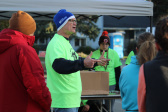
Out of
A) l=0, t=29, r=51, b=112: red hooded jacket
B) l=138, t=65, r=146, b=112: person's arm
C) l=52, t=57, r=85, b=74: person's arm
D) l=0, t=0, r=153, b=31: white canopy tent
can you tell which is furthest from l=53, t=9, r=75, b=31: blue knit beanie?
l=0, t=0, r=153, b=31: white canopy tent

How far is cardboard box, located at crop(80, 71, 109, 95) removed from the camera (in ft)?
12.5

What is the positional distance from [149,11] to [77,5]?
1619 mm

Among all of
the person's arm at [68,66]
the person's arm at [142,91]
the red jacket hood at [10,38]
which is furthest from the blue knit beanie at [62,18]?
the person's arm at [142,91]

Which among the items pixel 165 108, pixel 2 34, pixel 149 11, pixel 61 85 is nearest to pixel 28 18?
pixel 2 34

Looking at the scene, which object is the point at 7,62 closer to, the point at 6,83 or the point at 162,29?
the point at 6,83

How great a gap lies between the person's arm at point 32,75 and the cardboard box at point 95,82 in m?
1.84

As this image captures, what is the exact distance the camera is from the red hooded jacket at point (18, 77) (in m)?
1.93

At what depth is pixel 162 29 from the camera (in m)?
1.50

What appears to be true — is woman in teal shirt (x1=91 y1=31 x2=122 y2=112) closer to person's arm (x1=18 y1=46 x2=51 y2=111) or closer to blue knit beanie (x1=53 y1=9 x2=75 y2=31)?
blue knit beanie (x1=53 y1=9 x2=75 y2=31)

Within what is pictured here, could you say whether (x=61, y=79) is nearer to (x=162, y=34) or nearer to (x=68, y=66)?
(x=68, y=66)

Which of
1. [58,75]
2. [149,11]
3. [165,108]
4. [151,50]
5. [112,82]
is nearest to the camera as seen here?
[165,108]

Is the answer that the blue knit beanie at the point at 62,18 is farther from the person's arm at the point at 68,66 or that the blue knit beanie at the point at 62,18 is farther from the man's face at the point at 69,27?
the person's arm at the point at 68,66

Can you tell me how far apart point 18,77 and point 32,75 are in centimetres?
12

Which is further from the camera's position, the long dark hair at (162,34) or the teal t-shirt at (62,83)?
the teal t-shirt at (62,83)
